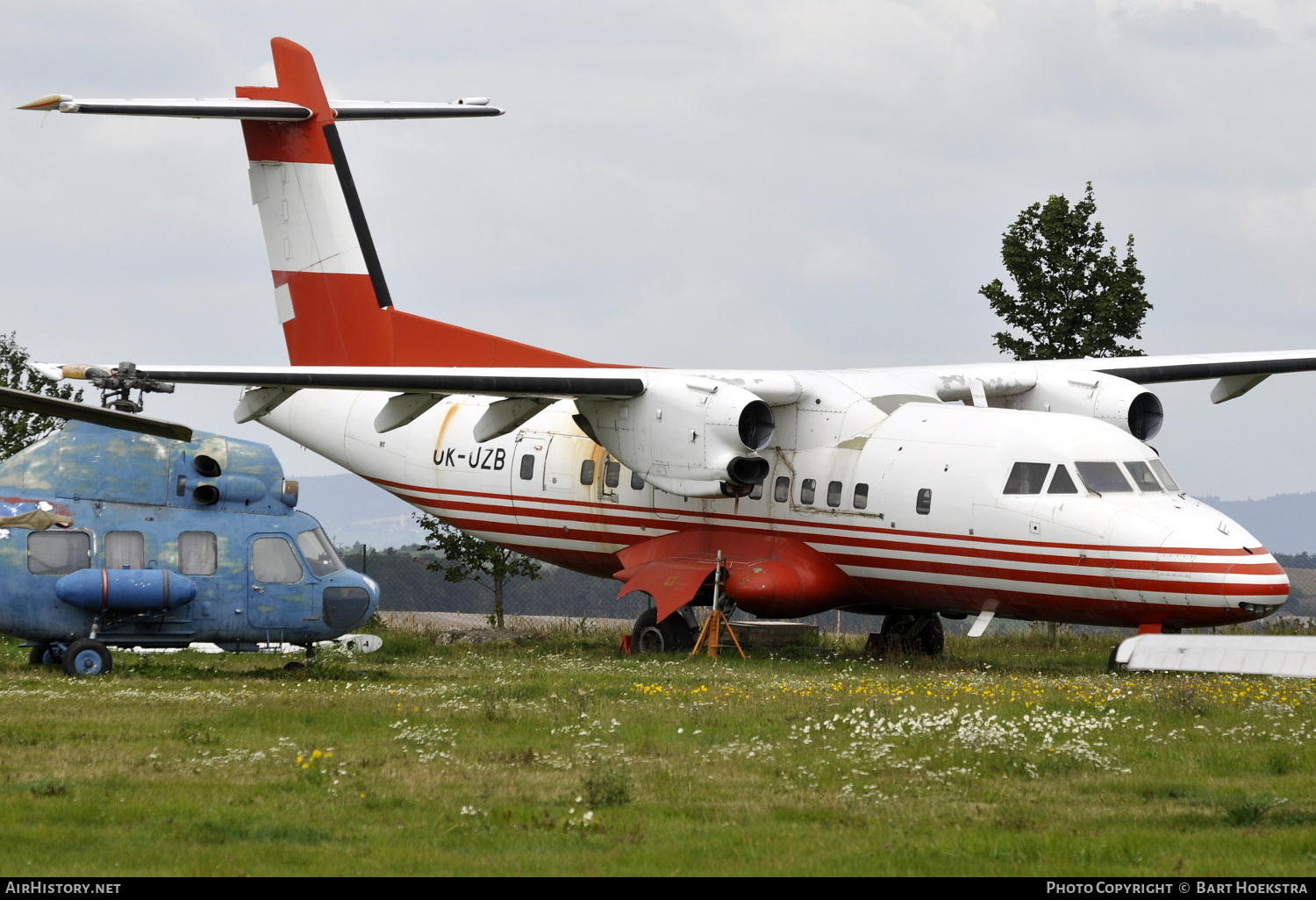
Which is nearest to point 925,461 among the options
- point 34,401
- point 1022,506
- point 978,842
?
point 1022,506

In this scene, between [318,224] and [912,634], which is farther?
[318,224]

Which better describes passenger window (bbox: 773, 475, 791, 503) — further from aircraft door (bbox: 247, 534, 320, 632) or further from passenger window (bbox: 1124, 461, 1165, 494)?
aircraft door (bbox: 247, 534, 320, 632)

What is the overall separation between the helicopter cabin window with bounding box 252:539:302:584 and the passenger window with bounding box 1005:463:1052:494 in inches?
357

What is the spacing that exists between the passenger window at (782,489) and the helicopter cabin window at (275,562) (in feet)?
22.0

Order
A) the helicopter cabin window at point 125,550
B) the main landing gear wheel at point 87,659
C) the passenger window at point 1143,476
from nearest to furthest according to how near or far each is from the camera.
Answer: the main landing gear wheel at point 87,659
the helicopter cabin window at point 125,550
the passenger window at point 1143,476

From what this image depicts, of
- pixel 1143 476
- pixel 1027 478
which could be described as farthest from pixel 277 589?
pixel 1143 476

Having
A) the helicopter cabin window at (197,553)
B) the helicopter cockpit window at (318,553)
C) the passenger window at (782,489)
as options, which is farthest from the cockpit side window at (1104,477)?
the helicopter cabin window at (197,553)

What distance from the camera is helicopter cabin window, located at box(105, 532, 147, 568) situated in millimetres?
17859

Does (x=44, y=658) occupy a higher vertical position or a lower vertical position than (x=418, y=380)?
lower

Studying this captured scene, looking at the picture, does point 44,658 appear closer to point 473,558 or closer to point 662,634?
point 662,634

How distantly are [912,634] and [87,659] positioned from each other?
1203 centimetres

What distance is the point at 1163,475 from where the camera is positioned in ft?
63.4

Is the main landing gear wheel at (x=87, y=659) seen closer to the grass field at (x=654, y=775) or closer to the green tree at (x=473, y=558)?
the grass field at (x=654, y=775)

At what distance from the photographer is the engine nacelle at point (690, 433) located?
20.1 metres
